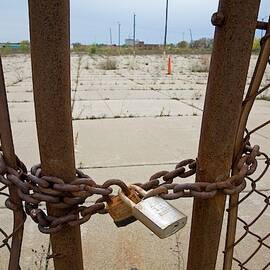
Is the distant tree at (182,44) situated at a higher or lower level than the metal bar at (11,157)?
lower

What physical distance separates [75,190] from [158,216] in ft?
0.53

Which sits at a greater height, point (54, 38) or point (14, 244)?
point (54, 38)

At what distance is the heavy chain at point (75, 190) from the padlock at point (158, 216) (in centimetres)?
2

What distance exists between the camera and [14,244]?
2.56ft

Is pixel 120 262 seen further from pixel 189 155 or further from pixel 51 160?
pixel 189 155

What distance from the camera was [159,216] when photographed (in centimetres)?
65

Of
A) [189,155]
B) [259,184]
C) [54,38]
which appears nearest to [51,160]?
[54,38]

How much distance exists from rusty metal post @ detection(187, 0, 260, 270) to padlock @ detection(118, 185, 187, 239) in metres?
0.13

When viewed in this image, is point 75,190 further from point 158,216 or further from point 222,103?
point 222,103

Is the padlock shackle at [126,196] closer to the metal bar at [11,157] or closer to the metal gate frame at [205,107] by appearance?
the metal gate frame at [205,107]

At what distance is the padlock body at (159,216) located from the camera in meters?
0.64

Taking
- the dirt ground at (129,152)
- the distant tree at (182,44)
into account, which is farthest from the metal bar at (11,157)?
the distant tree at (182,44)

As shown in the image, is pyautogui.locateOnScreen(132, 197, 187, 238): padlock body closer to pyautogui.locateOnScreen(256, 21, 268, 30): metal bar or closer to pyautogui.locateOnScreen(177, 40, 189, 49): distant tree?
pyautogui.locateOnScreen(256, 21, 268, 30): metal bar

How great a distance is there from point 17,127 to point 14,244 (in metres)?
2.95
